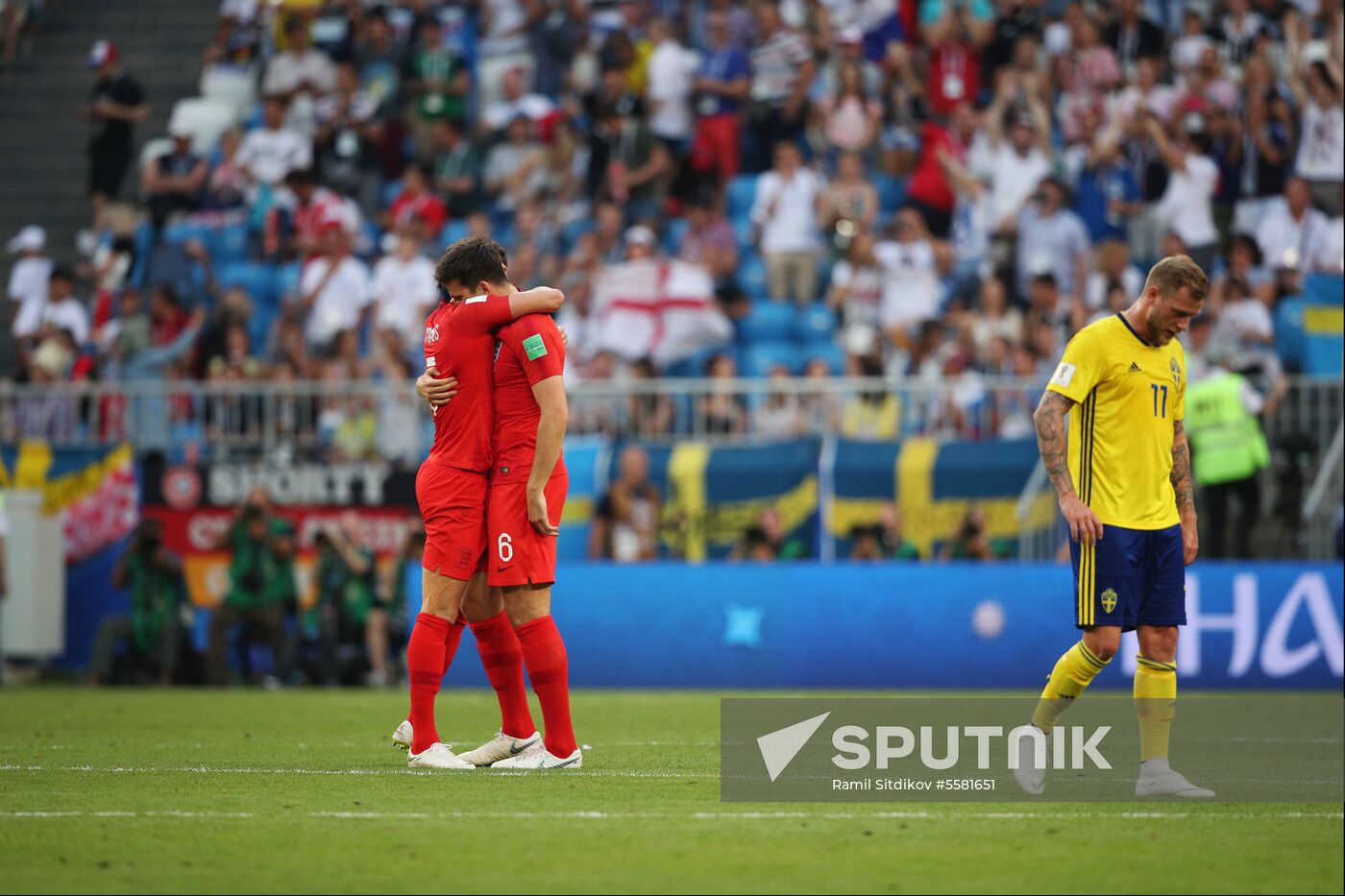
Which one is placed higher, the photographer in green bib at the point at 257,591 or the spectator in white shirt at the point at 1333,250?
the spectator in white shirt at the point at 1333,250

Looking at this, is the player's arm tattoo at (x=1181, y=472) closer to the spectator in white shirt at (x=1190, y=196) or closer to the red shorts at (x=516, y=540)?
the red shorts at (x=516, y=540)

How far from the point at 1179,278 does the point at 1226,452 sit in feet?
28.2

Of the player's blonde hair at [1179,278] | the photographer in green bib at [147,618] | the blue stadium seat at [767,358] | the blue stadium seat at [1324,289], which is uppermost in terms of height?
the blue stadium seat at [1324,289]

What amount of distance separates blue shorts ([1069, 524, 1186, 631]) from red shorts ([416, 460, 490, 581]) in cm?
276

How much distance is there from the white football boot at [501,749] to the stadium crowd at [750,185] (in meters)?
9.10

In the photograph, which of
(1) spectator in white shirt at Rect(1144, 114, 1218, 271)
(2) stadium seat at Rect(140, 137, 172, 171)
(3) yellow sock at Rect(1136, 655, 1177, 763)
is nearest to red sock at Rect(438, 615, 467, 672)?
(3) yellow sock at Rect(1136, 655, 1177, 763)

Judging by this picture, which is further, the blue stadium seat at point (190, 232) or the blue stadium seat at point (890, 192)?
the blue stadium seat at point (190, 232)

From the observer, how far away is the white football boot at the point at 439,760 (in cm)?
919

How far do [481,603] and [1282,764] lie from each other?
13.3 ft

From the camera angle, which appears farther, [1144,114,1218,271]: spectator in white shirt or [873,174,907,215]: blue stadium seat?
[873,174,907,215]: blue stadium seat

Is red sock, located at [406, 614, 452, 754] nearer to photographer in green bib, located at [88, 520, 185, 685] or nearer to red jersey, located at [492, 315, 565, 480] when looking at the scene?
red jersey, located at [492, 315, 565, 480]

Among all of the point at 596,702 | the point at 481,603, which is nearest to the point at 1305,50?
the point at 596,702

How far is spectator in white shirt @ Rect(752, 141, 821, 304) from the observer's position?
20.6 meters

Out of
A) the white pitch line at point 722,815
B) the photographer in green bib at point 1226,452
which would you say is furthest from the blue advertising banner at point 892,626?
the white pitch line at point 722,815
